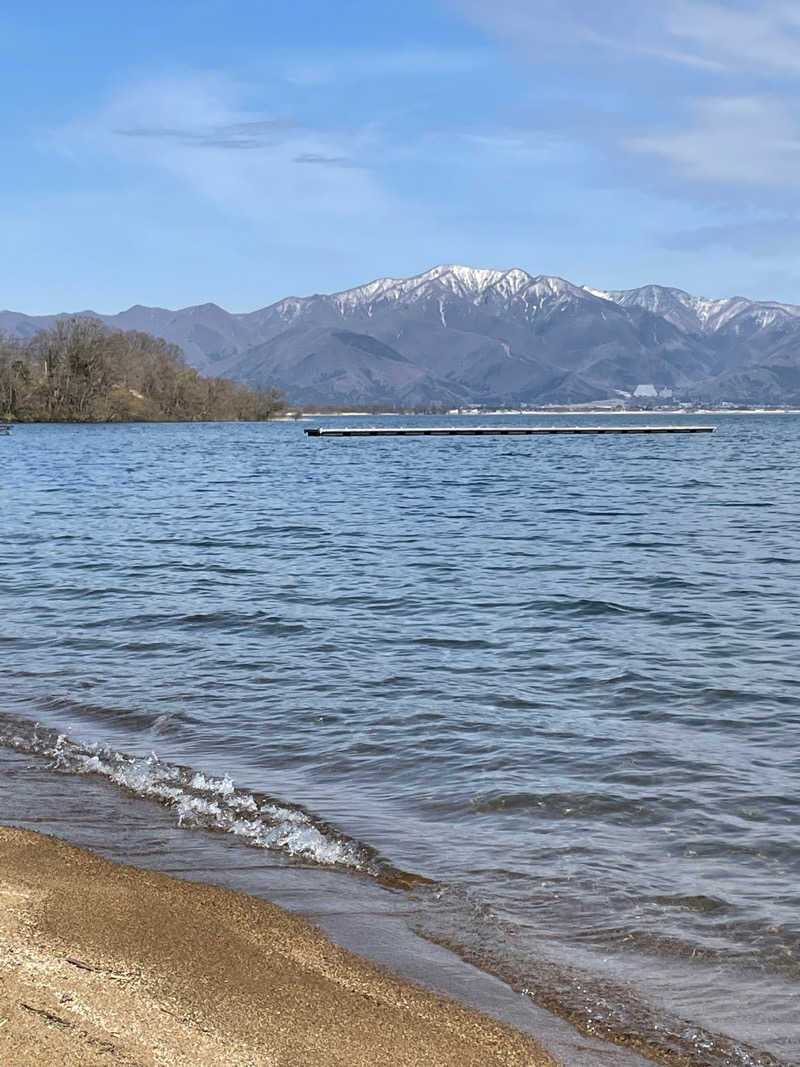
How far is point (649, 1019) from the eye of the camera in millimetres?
5875

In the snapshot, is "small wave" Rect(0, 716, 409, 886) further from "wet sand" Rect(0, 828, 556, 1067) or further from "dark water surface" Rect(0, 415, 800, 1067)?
"wet sand" Rect(0, 828, 556, 1067)

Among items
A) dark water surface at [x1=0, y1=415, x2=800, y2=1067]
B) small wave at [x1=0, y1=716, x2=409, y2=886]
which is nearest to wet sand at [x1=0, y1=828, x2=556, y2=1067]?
dark water surface at [x1=0, y1=415, x2=800, y2=1067]

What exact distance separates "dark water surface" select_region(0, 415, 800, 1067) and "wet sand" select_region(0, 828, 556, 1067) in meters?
0.89

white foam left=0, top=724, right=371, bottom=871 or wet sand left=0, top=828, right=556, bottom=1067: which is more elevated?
wet sand left=0, top=828, right=556, bottom=1067

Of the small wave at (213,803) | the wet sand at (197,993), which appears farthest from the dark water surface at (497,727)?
the wet sand at (197,993)

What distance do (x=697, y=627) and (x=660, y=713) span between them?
526 centimetres

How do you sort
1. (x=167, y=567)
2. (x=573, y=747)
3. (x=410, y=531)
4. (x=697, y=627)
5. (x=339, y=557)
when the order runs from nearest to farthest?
(x=573, y=747) < (x=697, y=627) < (x=167, y=567) < (x=339, y=557) < (x=410, y=531)

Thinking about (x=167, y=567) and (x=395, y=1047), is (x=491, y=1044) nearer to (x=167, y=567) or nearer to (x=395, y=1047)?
(x=395, y=1047)

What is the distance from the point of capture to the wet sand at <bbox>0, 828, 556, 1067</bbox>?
482 cm

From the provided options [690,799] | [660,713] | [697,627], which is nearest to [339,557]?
[697,627]

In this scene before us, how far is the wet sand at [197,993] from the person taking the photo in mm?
4816

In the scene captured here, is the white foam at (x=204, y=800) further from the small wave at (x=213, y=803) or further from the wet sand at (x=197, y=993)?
the wet sand at (x=197, y=993)

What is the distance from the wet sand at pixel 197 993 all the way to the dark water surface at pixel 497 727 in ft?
2.91

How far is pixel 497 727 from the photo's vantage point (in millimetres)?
11992
